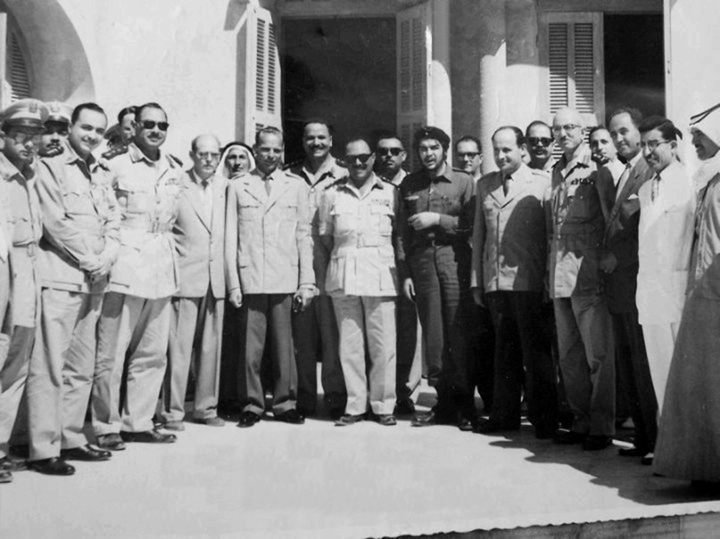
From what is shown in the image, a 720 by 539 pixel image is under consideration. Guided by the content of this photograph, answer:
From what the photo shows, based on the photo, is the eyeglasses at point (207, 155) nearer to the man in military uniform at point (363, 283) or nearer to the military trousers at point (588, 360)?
the man in military uniform at point (363, 283)

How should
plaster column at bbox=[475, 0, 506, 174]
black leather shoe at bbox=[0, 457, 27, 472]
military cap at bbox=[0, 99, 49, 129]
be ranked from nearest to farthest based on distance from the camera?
military cap at bbox=[0, 99, 49, 129], black leather shoe at bbox=[0, 457, 27, 472], plaster column at bbox=[475, 0, 506, 174]

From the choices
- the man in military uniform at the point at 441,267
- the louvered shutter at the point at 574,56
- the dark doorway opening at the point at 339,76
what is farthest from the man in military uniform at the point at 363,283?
the louvered shutter at the point at 574,56

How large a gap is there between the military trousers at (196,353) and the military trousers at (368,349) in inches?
29.7

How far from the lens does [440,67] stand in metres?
8.32

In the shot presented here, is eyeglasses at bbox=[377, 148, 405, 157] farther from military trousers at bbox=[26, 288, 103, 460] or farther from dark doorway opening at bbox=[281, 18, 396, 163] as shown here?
dark doorway opening at bbox=[281, 18, 396, 163]

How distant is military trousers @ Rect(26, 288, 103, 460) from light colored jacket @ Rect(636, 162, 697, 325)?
2.67 meters

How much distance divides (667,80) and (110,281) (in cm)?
512

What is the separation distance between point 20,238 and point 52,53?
3.92 m

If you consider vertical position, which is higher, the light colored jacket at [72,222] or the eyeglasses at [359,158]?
the eyeglasses at [359,158]

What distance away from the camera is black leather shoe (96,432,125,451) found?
475 centimetres

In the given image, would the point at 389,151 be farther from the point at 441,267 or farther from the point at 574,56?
the point at 574,56

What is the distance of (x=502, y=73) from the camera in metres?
8.48

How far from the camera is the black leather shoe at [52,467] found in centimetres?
418

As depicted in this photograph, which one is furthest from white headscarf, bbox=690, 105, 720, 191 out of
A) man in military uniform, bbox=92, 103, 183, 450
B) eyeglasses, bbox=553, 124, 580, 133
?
man in military uniform, bbox=92, 103, 183, 450
